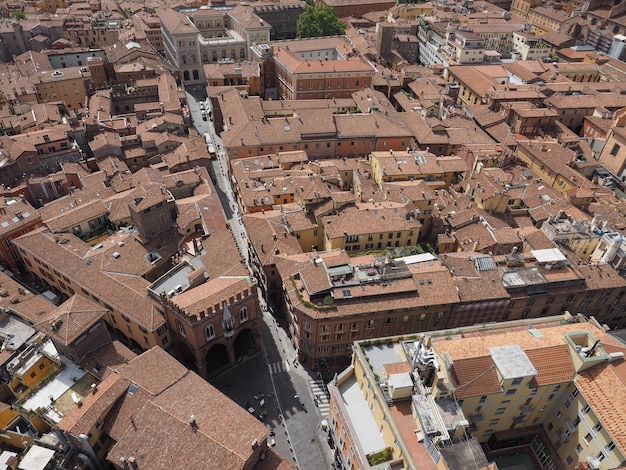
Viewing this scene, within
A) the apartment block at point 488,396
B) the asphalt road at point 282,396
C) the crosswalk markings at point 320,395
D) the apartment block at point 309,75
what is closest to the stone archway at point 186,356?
the asphalt road at point 282,396

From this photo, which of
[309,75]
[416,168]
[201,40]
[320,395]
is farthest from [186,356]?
[201,40]

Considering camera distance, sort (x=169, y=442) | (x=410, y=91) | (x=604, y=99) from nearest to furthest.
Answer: (x=169, y=442), (x=604, y=99), (x=410, y=91)

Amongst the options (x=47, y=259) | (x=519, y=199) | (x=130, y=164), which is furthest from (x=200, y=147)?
(x=519, y=199)

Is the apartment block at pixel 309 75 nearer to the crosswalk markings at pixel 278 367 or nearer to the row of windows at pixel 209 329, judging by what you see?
the row of windows at pixel 209 329

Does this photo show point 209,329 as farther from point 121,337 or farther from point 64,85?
point 64,85

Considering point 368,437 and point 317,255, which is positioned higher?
point 317,255

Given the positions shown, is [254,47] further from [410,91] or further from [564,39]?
[564,39]

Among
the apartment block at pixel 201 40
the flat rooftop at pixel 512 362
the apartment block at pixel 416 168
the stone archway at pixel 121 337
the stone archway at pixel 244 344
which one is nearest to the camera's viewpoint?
the flat rooftop at pixel 512 362
